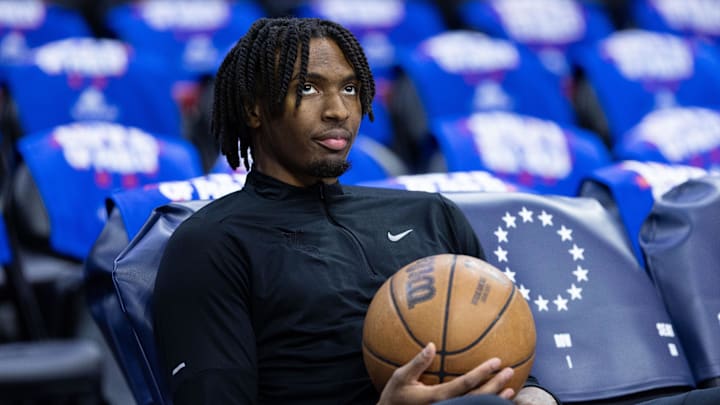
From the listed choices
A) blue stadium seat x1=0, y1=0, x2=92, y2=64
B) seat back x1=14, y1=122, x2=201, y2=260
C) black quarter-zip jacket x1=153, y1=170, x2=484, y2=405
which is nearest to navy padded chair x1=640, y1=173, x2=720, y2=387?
black quarter-zip jacket x1=153, y1=170, x2=484, y2=405

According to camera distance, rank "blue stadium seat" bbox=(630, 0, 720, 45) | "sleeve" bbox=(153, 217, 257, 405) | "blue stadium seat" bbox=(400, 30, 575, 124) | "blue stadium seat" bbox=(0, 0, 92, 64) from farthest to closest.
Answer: "blue stadium seat" bbox=(630, 0, 720, 45) < "blue stadium seat" bbox=(0, 0, 92, 64) < "blue stadium seat" bbox=(400, 30, 575, 124) < "sleeve" bbox=(153, 217, 257, 405)

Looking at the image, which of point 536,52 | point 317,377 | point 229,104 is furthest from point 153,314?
point 536,52

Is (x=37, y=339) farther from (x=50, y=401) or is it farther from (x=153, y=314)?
(x=50, y=401)

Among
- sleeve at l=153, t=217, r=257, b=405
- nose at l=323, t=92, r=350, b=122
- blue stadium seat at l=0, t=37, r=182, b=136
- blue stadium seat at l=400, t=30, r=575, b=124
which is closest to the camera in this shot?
sleeve at l=153, t=217, r=257, b=405

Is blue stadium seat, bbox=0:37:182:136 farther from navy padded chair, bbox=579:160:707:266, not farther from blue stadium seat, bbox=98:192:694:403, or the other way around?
navy padded chair, bbox=579:160:707:266

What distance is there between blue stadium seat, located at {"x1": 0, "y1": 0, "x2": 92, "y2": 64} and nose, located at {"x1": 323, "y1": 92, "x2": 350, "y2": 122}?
120 inches

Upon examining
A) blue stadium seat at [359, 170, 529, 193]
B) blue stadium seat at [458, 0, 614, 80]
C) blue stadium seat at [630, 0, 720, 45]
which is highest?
blue stadium seat at [359, 170, 529, 193]

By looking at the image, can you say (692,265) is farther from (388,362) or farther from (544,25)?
(544,25)

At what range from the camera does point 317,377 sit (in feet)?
7.14

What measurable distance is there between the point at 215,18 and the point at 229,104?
307cm

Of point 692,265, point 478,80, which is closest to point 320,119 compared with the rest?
point 692,265

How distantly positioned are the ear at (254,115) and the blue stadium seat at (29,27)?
2.89 meters

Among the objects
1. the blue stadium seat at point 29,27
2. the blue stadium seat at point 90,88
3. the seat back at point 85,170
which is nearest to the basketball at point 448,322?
the seat back at point 85,170

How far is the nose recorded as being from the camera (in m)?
2.30
